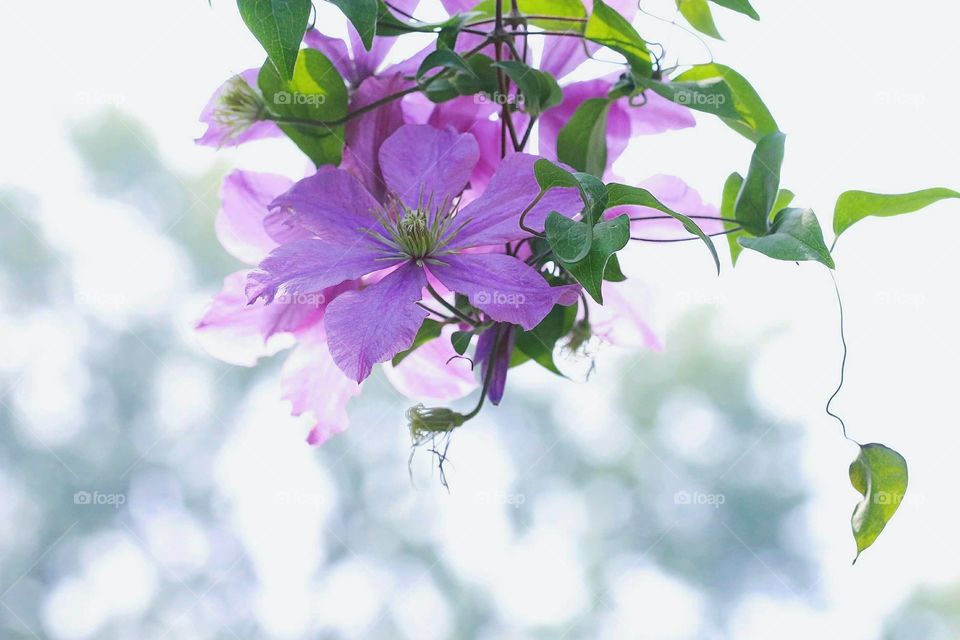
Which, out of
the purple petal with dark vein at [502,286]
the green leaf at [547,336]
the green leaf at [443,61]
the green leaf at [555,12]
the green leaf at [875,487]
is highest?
the green leaf at [443,61]

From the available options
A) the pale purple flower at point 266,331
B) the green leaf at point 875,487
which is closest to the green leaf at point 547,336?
the pale purple flower at point 266,331

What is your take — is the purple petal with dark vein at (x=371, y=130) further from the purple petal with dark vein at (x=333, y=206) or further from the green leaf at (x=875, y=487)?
the green leaf at (x=875, y=487)

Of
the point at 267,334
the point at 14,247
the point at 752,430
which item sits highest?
→ the point at 267,334

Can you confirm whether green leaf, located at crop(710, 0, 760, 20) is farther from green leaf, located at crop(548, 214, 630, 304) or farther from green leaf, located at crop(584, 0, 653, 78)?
green leaf, located at crop(548, 214, 630, 304)

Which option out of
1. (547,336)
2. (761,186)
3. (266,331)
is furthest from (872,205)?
(266,331)

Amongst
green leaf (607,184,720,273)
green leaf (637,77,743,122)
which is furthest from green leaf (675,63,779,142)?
green leaf (607,184,720,273)

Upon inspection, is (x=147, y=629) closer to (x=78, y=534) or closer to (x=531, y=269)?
(x=78, y=534)

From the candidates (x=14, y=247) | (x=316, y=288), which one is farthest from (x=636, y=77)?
(x=14, y=247)
